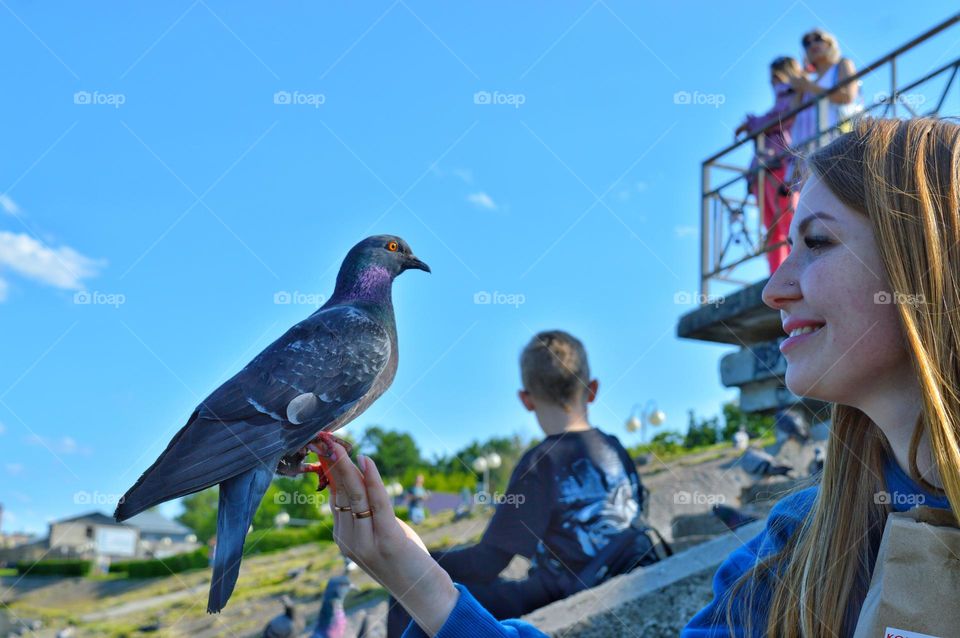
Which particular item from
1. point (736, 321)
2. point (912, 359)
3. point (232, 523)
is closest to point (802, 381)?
point (912, 359)

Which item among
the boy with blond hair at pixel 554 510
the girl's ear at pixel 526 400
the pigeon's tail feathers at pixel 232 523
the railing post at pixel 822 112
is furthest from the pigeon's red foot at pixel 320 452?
the railing post at pixel 822 112

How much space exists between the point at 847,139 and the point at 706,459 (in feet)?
30.5

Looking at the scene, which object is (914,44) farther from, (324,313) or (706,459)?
(324,313)

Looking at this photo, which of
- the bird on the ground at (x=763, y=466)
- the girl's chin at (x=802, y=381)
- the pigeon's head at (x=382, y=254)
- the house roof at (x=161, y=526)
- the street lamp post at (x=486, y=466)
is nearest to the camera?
the girl's chin at (x=802, y=381)

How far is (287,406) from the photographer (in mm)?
1600

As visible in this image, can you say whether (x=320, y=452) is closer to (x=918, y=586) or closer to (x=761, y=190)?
(x=918, y=586)

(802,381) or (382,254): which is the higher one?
(382,254)

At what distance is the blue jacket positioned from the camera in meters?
1.77

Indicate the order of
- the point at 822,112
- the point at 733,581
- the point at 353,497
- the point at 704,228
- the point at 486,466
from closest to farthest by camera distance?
the point at 353,497 → the point at 733,581 → the point at 822,112 → the point at 704,228 → the point at 486,466

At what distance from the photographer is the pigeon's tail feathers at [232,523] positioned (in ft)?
4.18

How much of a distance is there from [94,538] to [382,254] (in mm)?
48650

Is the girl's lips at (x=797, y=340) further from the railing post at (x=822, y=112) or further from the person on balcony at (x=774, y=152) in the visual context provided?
the railing post at (x=822, y=112)

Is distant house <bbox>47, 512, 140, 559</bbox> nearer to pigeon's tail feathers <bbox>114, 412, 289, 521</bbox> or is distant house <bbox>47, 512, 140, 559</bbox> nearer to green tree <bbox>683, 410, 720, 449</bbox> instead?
green tree <bbox>683, 410, 720, 449</bbox>

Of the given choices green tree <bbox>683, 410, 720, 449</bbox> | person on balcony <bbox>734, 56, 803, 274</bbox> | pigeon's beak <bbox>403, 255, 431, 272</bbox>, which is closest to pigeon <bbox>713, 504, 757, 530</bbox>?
person on balcony <bbox>734, 56, 803, 274</bbox>
